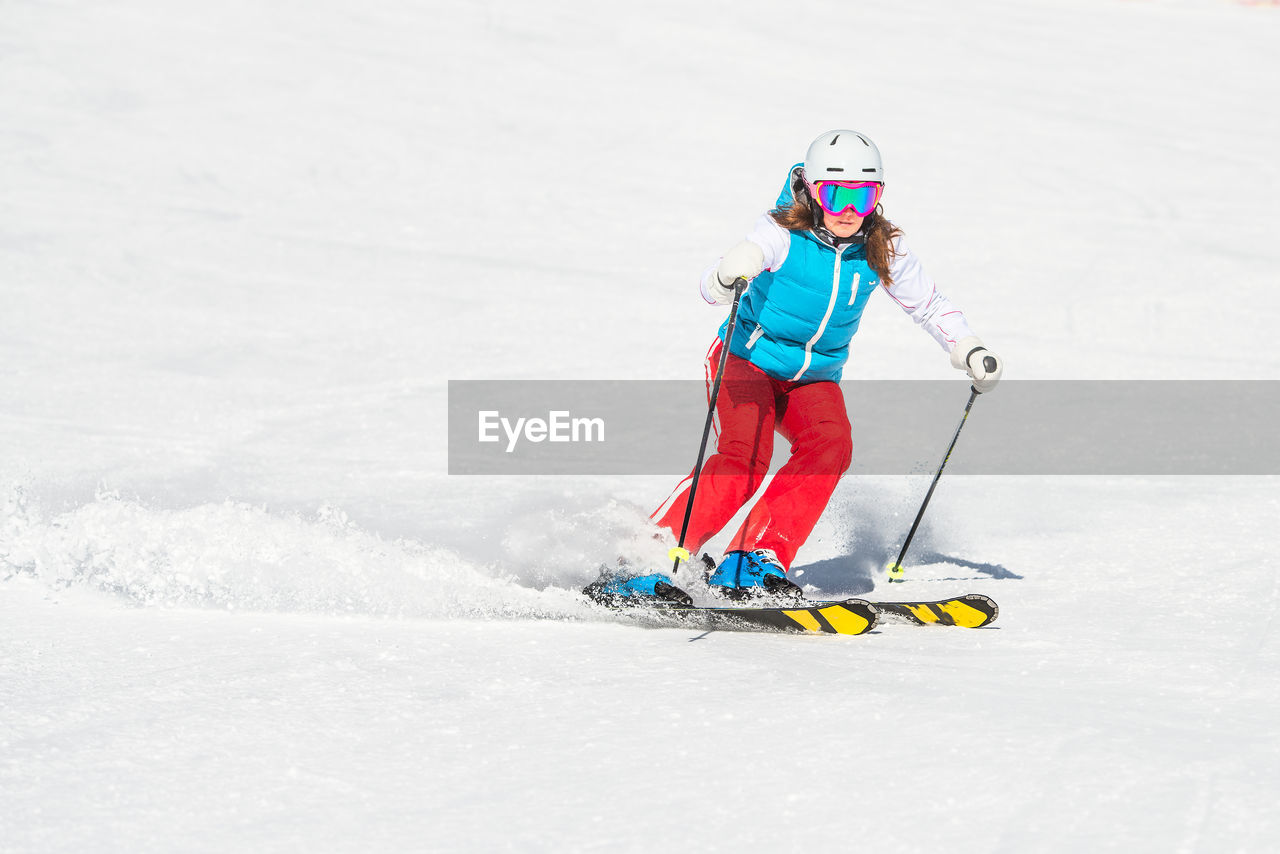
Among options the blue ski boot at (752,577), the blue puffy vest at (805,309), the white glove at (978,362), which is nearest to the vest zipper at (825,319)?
the blue puffy vest at (805,309)

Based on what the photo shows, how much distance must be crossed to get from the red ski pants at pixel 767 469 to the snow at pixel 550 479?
41cm

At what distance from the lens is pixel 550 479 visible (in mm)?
6324

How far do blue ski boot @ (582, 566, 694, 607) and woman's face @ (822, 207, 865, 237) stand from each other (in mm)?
1313

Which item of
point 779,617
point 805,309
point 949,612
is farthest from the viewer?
point 805,309

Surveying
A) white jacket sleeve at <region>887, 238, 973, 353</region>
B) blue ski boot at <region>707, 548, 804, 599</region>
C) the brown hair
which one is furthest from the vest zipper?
blue ski boot at <region>707, 548, 804, 599</region>

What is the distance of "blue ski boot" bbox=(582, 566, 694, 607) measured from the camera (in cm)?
407

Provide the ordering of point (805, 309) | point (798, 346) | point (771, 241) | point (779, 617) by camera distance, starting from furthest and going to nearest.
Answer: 1. point (798, 346)
2. point (805, 309)
3. point (771, 241)
4. point (779, 617)

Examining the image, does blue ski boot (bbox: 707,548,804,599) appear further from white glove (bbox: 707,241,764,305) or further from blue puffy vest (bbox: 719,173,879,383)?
white glove (bbox: 707,241,764,305)

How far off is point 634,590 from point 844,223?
143 cm

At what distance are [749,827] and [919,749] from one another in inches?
19.7

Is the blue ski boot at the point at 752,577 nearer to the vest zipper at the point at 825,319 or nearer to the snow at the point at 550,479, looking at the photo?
the snow at the point at 550,479

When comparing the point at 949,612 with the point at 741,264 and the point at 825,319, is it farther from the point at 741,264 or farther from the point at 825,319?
the point at 741,264

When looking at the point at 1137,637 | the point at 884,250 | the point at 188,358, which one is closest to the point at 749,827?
the point at 1137,637

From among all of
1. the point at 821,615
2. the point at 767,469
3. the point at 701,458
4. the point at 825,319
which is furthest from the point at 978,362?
the point at 821,615
